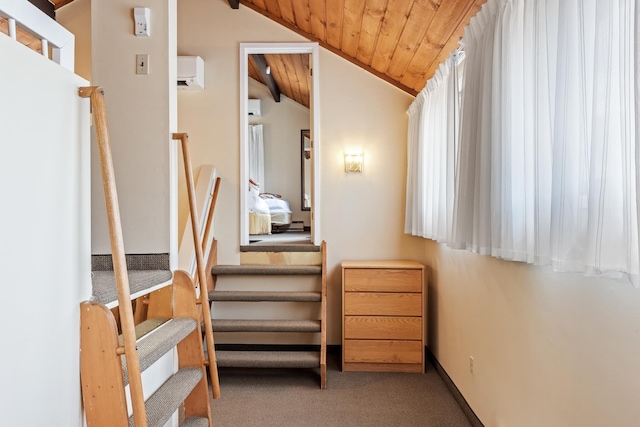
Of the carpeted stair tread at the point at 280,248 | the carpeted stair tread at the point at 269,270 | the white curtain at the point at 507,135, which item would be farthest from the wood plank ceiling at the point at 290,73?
the white curtain at the point at 507,135

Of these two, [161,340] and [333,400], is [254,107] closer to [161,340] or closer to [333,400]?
[333,400]

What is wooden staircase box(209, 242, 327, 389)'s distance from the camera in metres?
3.42

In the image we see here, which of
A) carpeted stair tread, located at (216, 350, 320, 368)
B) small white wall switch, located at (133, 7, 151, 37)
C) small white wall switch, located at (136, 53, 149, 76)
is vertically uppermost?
small white wall switch, located at (133, 7, 151, 37)

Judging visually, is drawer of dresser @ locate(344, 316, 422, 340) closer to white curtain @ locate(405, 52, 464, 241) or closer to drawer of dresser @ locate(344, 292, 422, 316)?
drawer of dresser @ locate(344, 292, 422, 316)

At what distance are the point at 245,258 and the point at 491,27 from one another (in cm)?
287

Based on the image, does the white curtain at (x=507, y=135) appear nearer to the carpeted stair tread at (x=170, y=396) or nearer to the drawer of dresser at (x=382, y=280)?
the drawer of dresser at (x=382, y=280)

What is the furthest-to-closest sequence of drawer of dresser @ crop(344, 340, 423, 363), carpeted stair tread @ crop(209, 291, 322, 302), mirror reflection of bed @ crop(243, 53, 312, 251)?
mirror reflection of bed @ crop(243, 53, 312, 251) → carpeted stair tread @ crop(209, 291, 322, 302) → drawer of dresser @ crop(344, 340, 423, 363)

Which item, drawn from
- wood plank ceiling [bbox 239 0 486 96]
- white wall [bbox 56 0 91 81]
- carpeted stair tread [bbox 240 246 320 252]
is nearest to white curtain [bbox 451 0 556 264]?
wood plank ceiling [bbox 239 0 486 96]

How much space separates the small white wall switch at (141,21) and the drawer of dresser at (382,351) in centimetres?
264

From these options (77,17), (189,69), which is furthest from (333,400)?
(77,17)

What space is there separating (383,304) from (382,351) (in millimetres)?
381

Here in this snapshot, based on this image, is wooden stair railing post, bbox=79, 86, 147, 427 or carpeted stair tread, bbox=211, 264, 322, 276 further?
carpeted stair tread, bbox=211, 264, 322, 276

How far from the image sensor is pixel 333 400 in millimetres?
3115

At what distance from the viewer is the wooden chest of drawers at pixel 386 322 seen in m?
3.62
